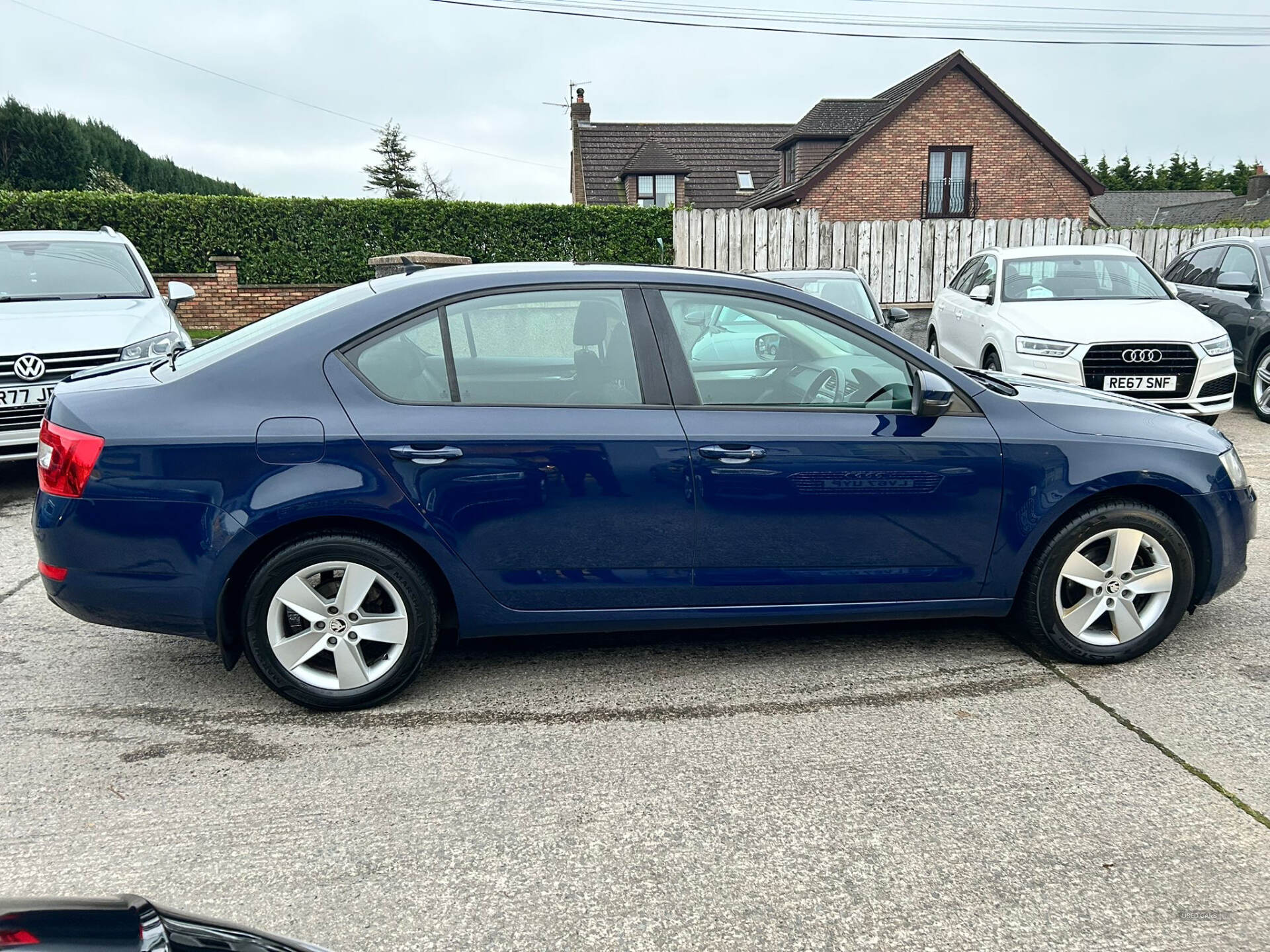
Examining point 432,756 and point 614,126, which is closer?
point 432,756

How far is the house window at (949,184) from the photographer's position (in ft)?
99.3

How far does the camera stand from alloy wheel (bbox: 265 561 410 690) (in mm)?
3609

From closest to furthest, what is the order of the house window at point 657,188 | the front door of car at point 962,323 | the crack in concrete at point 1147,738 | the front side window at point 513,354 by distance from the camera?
1. the crack in concrete at point 1147,738
2. the front side window at point 513,354
3. the front door of car at point 962,323
4. the house window at point 657,188

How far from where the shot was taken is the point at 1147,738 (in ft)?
11.5

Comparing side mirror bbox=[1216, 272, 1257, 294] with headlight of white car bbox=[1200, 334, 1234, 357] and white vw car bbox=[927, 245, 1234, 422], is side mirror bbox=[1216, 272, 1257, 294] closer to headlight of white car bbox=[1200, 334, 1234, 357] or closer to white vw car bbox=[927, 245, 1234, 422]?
white vw car bbox=[927, 245, 1234, 422]

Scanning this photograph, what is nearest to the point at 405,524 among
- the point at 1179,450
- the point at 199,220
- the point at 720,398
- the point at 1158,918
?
the point at 720,398

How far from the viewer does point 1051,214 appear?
31234 mm

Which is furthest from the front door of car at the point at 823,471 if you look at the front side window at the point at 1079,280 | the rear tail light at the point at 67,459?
the front side window at the point at 1079,280

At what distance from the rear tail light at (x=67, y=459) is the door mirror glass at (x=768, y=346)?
97.4 inches

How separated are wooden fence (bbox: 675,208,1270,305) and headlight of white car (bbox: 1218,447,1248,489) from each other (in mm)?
12522

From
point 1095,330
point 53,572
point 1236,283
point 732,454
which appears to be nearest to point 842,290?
point 1095,330

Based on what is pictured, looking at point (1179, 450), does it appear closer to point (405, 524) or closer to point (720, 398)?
point (720, 398)

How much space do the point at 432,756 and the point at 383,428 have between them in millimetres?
1152

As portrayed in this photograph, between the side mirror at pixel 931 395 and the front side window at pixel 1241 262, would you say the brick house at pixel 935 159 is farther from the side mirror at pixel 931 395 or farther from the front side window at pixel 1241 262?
the side mirror at pixel 931 395
